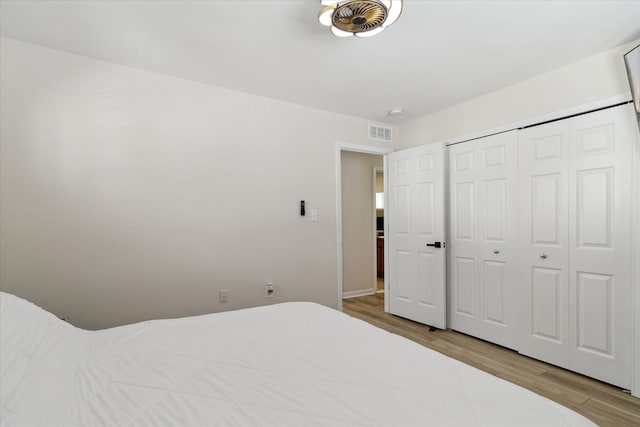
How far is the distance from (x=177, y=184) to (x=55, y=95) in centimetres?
105

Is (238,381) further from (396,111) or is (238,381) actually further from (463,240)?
(396,111)

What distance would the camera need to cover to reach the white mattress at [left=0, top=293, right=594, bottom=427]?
86 centimetres

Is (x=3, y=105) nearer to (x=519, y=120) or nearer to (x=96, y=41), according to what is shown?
(x=96, y=41)

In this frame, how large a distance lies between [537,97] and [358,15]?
2.00 m

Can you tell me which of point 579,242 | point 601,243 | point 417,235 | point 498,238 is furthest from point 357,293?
point 601,243

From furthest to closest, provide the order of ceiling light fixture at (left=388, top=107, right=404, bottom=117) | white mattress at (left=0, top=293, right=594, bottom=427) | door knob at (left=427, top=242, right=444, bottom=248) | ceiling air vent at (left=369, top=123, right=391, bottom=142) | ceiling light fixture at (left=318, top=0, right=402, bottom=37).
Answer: ceiling air vent at (left=369, top=123, right=391, bottom=142)
ceiling light fixture at (left=388, top=107, right=404, bottom=117)
door knob at (left=427, top=242, right=444, bottom=248)
ceiling light fixture at (left=318, top=0, right=402, bottom=37)
white mattress at (left=0, top=293, right=594, bottom=427)

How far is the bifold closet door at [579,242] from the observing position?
226 centimetres

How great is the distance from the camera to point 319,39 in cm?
220

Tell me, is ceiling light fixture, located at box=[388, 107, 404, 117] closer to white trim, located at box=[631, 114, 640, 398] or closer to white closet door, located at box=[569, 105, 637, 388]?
white closet door, located at box=[569, 105, 637, 388]

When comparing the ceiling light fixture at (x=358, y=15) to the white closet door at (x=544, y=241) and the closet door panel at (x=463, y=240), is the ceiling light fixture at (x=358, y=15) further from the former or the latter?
the closet door panel at (x=463, y=240)


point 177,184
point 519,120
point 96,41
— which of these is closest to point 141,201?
point 177,184

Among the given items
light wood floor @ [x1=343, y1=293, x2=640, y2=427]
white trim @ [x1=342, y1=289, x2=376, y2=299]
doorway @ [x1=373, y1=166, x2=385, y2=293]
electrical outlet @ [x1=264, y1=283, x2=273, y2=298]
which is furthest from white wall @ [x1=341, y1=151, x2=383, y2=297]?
electrical outlet @ [x1=264, y1=283, x2=273, y2=298]

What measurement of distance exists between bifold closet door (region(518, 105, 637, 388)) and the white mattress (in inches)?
77.2

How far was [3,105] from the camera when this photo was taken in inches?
86.4
